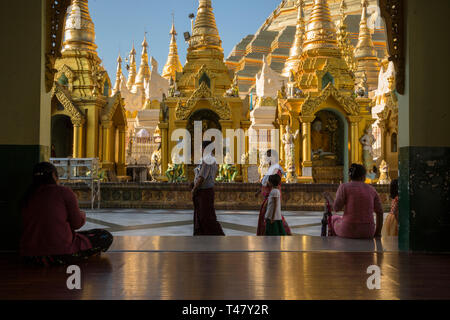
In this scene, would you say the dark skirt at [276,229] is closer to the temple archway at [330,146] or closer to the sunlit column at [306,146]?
the sunlit column at [306,146]

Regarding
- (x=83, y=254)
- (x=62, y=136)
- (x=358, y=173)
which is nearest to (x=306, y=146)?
(x=358, y=173)

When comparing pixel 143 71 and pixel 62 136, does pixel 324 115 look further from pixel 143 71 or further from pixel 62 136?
pixel 143 71

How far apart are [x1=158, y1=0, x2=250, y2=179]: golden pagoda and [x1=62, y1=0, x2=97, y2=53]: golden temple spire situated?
3.51m

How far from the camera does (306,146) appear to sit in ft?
40.7

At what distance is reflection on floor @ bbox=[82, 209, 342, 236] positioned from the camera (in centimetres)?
674

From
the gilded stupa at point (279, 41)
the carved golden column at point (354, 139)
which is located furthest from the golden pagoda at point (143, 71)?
the carved golden column at point (354, 139)

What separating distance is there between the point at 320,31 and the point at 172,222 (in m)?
9.36

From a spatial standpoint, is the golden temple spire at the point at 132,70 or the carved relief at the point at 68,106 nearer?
the carved relief at the point at 68,106

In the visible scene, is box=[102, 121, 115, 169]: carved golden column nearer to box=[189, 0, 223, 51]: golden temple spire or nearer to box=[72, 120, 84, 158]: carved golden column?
Result: box=[72, 120, 84, 158]: carved golden column

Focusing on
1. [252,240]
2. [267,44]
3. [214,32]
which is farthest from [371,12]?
[252,240]

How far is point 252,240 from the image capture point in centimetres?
451

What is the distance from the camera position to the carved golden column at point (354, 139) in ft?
41.3

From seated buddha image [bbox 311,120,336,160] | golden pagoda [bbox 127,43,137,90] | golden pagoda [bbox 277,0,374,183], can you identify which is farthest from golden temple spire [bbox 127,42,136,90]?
seated buddha image [bbox 311,120,336,160]

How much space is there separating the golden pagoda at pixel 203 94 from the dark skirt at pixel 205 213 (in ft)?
24.5
